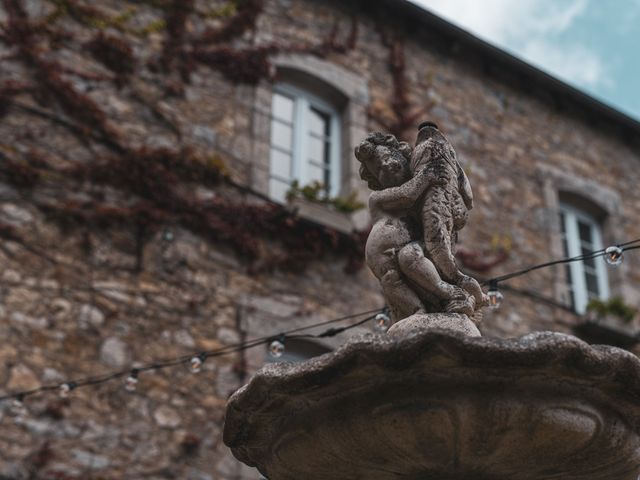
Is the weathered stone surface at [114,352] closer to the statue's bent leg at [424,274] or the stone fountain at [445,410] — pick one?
the stone fountain at [445,410]

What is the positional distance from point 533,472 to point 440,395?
612mm

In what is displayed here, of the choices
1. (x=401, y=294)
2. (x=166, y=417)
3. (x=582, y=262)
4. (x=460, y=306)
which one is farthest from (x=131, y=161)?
(x=582, y=262)

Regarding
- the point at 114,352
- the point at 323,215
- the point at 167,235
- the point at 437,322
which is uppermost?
the point at 323,215

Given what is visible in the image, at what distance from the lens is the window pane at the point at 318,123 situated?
10312 millimetres

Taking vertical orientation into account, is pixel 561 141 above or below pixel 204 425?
above

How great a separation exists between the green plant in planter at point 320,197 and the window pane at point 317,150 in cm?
53

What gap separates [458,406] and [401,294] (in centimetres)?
87

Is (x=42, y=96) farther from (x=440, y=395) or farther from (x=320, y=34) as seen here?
(x=440, y=395)

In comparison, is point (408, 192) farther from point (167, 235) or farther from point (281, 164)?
point (281, 164)

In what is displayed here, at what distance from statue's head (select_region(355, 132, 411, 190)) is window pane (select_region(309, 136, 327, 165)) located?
525 centimetres

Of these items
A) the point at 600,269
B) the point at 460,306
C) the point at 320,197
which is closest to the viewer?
the point at 460,306

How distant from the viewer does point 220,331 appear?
8195 millimetres

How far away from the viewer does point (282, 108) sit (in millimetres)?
10156

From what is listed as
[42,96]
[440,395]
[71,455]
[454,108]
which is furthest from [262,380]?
[454,108]
